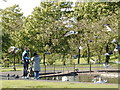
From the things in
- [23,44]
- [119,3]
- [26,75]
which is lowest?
[26,75]

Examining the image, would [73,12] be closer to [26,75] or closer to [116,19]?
[116,19]

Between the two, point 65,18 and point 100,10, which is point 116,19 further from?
point 65,18

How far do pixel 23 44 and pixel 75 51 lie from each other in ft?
26.8

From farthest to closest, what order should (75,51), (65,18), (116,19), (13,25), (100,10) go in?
(13,25) < (75,51) < (65,18) < (100,10) < (116,19)

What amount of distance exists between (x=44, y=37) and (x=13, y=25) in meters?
11.6

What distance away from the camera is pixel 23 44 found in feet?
138

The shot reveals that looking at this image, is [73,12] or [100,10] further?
[73,12]

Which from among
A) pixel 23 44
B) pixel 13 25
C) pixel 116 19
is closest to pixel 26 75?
pixel 116 19

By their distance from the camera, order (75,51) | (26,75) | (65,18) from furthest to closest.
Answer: (75,51) → (65,18) → (26,75)

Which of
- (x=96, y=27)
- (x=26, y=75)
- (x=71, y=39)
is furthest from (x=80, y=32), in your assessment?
(x=26, y=75)

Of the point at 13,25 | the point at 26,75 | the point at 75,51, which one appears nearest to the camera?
the point at 26,75

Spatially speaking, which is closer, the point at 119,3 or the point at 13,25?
the point at 119,3

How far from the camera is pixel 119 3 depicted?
3916 centimetres

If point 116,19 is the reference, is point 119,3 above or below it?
above
